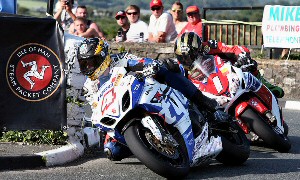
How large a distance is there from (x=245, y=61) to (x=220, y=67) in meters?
0.71

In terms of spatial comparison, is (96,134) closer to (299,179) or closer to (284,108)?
(299,179)

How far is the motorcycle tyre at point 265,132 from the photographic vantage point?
1086cm

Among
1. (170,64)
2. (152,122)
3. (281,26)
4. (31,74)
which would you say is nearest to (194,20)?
(281,26)

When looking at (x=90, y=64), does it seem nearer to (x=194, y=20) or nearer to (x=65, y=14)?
(x=194, y=20)

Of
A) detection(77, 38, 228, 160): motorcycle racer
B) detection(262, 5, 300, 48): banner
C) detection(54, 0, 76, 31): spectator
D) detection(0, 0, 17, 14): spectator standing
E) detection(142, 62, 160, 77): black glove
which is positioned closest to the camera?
detection(142, 62, 160, 77): black glove

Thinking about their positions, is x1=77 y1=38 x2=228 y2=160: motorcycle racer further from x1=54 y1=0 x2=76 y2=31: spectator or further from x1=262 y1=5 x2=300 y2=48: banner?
A: x1=262 y1=5 x2=300 y2=48: banner

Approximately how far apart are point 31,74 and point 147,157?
2.32 metres

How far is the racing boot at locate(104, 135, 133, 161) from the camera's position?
942 centimetres

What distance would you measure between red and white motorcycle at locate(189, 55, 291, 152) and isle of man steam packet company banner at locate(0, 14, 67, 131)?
5.43 feet

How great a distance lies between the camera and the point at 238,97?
36.5ft

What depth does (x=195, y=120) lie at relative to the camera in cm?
951

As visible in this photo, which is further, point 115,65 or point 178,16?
point 178,16

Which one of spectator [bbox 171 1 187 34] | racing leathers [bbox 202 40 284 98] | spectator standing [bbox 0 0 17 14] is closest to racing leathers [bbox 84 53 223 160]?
racing leathers [bbox 202 40 284 98]

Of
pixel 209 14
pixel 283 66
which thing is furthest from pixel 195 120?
pixel 209 14
